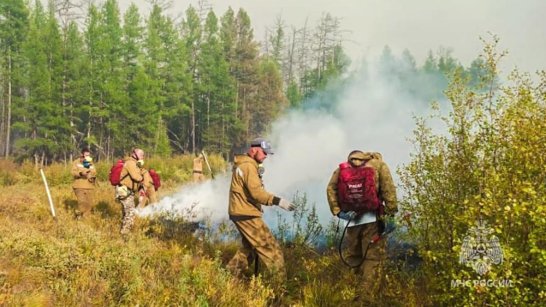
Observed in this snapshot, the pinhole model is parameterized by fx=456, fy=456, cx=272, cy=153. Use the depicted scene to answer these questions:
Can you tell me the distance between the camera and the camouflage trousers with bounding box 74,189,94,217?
30.5ft

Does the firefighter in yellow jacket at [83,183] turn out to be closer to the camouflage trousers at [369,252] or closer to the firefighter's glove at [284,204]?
the firefighter's glove at [284,204]

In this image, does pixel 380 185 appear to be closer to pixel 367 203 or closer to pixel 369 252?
pixel 367 203

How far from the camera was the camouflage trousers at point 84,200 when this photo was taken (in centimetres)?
929

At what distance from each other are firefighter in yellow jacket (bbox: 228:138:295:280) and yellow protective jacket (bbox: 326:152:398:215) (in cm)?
71

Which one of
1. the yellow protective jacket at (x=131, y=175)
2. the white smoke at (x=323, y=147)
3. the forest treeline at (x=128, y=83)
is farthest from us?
the forest treeline at (x=128, y=83)

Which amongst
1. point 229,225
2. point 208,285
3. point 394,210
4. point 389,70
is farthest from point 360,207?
point 389,70

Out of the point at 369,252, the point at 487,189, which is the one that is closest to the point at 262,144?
the point at 369,252

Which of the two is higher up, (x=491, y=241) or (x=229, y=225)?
(x=491, y=241)

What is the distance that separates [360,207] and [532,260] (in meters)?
2.11

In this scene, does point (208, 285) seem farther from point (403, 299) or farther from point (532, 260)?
point (532, 260)

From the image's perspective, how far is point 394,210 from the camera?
513 centimetres

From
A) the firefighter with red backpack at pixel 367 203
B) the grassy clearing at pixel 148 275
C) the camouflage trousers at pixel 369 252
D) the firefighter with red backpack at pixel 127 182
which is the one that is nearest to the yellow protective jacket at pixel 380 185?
the firefighter with red backpack at pixel 367 203

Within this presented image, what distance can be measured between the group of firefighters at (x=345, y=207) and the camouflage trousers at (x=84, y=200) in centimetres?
483

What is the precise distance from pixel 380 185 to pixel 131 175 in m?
4.64
